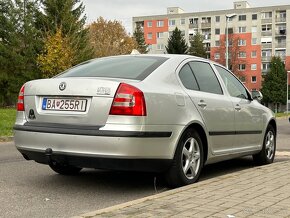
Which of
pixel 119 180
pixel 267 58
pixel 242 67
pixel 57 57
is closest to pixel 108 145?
pixel 119 180

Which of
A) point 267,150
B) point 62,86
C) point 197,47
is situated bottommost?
point 267,150

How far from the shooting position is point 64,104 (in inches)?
209

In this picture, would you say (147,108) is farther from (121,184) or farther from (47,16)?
(47,16)

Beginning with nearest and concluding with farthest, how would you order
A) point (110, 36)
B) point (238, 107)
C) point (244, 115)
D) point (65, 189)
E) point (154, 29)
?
point (65, 189)
point (238, 107)
point (244, 115)
point (110, 36)
point (154, 29)

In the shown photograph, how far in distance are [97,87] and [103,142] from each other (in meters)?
0.62

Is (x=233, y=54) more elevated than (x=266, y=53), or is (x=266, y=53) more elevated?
(x=266, y=53)

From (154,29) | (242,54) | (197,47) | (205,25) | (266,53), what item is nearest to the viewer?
(197,47)

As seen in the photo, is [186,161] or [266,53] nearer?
[186,161]

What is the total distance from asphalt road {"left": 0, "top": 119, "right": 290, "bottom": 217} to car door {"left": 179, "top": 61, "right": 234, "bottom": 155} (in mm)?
679

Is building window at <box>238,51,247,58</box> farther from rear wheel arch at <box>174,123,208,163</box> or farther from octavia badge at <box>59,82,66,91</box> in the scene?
octavia badge at <box>59,82,66,91</box>

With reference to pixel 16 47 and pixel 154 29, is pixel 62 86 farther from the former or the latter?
pixel 154 29

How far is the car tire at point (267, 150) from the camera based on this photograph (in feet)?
25.3

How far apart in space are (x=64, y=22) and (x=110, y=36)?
18396 millimetres

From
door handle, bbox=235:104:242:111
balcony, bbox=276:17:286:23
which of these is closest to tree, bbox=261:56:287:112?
balcony, bbox=276:17:286:23
